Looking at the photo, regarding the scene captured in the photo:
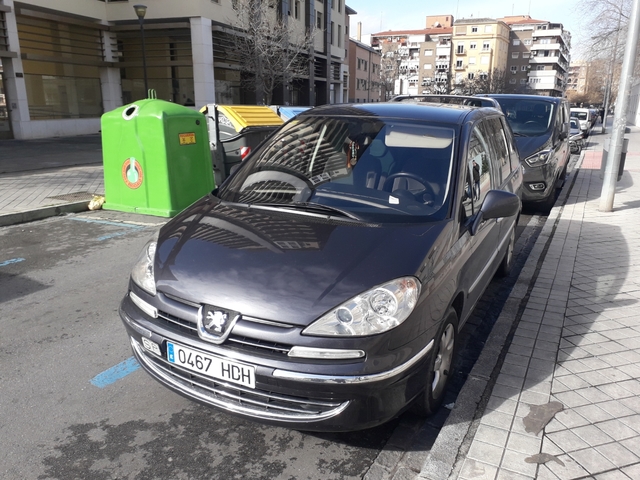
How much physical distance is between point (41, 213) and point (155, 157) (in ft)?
6.37

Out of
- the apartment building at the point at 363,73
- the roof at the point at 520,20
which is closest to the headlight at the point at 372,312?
the apartment building at the point at 363,73

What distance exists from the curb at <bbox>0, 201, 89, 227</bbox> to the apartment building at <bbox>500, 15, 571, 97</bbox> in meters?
113

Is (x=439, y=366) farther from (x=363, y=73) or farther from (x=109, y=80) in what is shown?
(x=363, y=73)

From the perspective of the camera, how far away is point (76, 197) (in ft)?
29.4

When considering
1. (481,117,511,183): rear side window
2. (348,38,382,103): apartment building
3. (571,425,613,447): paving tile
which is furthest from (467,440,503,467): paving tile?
(348,38,382,103): apartment building

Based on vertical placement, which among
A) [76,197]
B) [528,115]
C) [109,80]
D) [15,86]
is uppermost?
[109,80]

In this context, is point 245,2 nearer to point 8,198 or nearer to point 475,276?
point 8,198

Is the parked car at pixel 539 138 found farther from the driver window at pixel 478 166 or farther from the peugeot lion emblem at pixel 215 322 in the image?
the peugeot lion emblem at pixel 215 322

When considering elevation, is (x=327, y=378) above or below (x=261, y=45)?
below

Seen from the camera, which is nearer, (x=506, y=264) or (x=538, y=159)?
(x=506, y=264)

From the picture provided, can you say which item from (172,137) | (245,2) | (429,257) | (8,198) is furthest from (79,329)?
(245,2)

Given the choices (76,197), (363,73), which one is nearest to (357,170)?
(76,197)

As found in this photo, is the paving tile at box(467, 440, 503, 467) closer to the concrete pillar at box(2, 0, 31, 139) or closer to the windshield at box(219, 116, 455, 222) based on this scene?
the windshield at box(219, 116, 455, 222)

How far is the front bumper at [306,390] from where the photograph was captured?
2.33 m
